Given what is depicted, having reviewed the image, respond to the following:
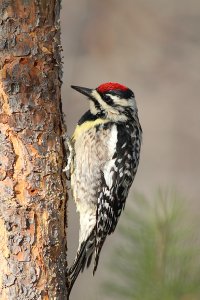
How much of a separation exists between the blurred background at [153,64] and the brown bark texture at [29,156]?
479cm

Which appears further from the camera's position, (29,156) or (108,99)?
(108,99)

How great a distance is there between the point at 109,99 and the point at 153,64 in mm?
4631

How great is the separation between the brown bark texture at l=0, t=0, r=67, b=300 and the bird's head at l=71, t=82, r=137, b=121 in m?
0.86

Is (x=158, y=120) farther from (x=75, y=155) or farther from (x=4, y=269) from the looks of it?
(x=4, y=269)

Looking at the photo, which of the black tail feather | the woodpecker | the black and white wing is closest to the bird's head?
the woodpecker

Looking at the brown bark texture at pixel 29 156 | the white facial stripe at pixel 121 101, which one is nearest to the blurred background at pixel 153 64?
the white facial stripe at pixel 121 101

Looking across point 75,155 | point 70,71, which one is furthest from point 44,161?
point 70,71

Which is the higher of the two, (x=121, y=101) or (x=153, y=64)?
(x=121, y=101)

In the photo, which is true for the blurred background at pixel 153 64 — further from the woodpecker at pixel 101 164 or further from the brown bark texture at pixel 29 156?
the brown bark texture at pixel 29 156

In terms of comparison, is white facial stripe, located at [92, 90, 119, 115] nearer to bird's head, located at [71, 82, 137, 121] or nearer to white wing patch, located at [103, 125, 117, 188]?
bird's head, located at [71, 82, 137, 121]

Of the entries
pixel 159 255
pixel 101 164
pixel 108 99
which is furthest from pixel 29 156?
pixel 108 99

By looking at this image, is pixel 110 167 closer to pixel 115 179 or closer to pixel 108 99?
pixel 115 179

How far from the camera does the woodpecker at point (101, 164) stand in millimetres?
4035

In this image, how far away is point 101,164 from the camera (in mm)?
4094
